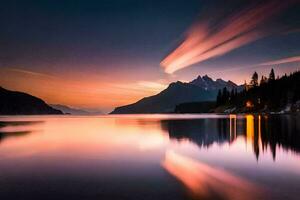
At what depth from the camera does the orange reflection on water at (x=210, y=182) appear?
41.6 ft

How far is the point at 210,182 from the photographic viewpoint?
49.9 ft

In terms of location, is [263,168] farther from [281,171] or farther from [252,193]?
[252,193]

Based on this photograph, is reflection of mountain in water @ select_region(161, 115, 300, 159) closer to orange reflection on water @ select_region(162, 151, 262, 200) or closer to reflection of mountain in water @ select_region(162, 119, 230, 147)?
reflection of mountain in water @ select_region(162, 119, 230, 147)

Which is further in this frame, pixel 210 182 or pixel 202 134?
pixel 202 134

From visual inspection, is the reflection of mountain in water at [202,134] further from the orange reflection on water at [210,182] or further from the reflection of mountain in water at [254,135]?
the orange reflection on water at [210,182]

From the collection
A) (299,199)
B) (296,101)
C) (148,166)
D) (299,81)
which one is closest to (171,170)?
(148,166)

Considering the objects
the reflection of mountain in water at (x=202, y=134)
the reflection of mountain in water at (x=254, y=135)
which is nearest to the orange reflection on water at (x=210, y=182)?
the reflection of mountain in water at (x=254, y=135)

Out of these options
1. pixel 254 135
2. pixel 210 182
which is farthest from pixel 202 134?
pixel 210 182

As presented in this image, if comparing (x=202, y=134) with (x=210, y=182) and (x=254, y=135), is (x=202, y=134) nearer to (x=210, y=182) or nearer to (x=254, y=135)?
(x=254, y=135)

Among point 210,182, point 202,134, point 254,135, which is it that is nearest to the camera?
point 210,182

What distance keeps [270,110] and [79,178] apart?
7547 inches

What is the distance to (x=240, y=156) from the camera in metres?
25.2

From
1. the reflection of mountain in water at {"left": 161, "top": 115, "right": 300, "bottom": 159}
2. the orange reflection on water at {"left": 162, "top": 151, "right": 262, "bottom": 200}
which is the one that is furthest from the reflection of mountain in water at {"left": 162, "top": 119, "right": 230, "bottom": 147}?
the orange reflection on water at {"left": 162, "top": 151, "right": 262, "bottom": 200}

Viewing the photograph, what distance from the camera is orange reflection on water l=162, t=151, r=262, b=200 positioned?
41.6 feet
